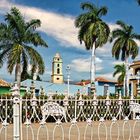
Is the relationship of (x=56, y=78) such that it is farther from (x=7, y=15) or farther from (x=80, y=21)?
(x=7, y=15)

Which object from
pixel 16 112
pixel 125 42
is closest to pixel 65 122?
pixel 16 112

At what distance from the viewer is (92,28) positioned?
3688cm

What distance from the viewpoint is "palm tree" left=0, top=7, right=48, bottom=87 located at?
30.0 metres

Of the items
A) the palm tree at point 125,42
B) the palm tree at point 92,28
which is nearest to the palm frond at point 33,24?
the palm tree at point 92,28

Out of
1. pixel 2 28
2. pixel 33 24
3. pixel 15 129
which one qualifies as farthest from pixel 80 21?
pixel 15 129

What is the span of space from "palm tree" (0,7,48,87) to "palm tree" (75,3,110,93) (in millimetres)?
6752

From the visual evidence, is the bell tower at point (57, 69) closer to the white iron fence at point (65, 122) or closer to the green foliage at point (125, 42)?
the green foliage at point (125, 42)

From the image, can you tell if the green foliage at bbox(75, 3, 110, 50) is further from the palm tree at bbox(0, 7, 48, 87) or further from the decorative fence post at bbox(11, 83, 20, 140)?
the decorative fence post at bbox(11, 83, 20, 140)

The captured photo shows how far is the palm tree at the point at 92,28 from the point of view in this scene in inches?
1440

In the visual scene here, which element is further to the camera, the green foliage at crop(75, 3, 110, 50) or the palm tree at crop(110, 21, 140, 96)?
the palm tree at crop(110, 21, 140, 96)

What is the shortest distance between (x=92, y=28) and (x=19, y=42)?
9.13 metres

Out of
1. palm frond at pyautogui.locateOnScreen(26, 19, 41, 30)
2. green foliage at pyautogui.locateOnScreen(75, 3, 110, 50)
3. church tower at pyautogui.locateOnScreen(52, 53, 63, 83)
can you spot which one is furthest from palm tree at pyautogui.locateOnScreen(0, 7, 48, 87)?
church tower at pyautogui.locateOnScreen(52, 53, 63, 83)

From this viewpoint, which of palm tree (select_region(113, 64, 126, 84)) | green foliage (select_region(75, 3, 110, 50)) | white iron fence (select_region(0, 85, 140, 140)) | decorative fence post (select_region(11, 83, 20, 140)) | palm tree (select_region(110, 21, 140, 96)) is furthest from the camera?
palm tree (select_region(113, 64, 126, 84))

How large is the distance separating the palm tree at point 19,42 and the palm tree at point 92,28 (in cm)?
675
